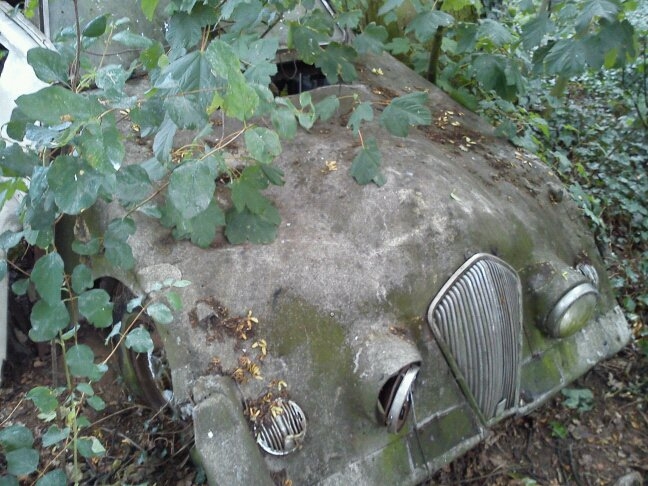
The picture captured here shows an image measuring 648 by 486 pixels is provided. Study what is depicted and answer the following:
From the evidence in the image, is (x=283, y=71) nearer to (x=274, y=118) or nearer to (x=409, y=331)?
(x=274, y=118)

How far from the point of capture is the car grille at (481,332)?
212cm

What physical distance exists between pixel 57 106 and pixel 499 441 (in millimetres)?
2329

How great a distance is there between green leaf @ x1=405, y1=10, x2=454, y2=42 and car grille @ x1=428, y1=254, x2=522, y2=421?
1450 millimetres

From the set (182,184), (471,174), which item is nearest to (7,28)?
(182,184)

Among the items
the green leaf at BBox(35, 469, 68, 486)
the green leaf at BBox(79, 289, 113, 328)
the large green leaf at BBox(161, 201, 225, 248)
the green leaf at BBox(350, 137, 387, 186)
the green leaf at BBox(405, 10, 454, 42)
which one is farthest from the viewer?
the green leaf at BBox(405, 10, 454, 42)

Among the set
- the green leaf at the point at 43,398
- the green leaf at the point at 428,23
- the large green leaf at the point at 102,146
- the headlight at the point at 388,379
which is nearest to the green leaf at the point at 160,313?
the green leaf at the point at 43,398

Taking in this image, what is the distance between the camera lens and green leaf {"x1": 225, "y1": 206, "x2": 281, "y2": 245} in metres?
2.21

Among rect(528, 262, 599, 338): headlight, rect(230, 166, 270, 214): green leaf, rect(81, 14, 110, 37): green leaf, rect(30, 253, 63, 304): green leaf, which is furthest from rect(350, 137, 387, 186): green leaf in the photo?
rect(30, 253, 63, 304): green leaf

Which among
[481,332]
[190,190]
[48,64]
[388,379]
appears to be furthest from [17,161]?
[481,332]

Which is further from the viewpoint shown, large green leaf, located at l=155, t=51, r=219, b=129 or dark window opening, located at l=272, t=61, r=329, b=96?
dark window opening, located at l=272, t=61, r=329, b=96

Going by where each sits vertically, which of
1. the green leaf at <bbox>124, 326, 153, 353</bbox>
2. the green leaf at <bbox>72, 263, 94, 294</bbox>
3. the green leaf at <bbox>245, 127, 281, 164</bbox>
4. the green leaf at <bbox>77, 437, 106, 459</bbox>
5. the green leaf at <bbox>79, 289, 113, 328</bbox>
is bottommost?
the green leaf at <bbox>77, 437, 106, 459</bbox>

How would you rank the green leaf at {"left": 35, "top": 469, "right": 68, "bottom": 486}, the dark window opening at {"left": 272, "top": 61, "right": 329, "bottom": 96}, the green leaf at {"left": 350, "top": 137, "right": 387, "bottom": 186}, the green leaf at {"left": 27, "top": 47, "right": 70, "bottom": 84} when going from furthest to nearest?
the dark window opening at {"left": 272, "top": 61, "right": 329, "bottom": 96} < the green leaf at {"left": 350, "top": 137, "right": 387, "bottom": 186} < the green leaf at {"left": 35, "top": 469, "right": 68, "bottom": 486} < the green leaf at {"left": 27, "top": 47, "right": 70, "bottom": 84}

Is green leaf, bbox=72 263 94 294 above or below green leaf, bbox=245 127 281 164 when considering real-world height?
below

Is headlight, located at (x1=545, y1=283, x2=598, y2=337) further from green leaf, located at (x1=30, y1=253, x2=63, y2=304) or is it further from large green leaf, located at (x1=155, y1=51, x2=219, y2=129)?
green leaf, located at (x1=30, y1=253, x2=63, y2=304)
